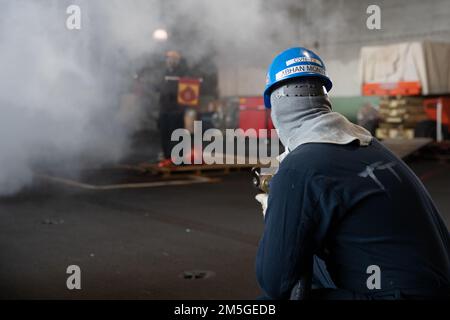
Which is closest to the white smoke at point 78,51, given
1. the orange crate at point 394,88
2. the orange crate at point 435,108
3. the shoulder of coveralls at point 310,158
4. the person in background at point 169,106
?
the person in background at point 169,106

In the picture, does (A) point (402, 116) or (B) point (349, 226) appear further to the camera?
(A) point (402, 116)

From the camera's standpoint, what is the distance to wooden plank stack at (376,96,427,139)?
45.7 ft

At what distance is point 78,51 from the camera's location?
7.53 meters

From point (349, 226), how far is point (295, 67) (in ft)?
1.92

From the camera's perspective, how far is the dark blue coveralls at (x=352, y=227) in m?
1.70

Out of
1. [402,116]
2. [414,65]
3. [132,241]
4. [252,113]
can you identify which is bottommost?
[132,241]

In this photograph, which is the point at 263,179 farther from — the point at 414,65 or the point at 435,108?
the point at 435,108

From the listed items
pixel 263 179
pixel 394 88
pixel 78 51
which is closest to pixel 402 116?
pixel 394 88

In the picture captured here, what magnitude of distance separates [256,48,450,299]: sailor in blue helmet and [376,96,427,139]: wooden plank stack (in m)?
12.7

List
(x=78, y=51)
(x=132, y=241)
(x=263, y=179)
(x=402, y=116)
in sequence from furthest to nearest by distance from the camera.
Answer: (x=402, y=116) < (x=78, y=51) < (x=132, y=241) < (x=263, y=179)

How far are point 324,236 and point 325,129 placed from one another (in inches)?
13.6

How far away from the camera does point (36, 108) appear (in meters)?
7.70
